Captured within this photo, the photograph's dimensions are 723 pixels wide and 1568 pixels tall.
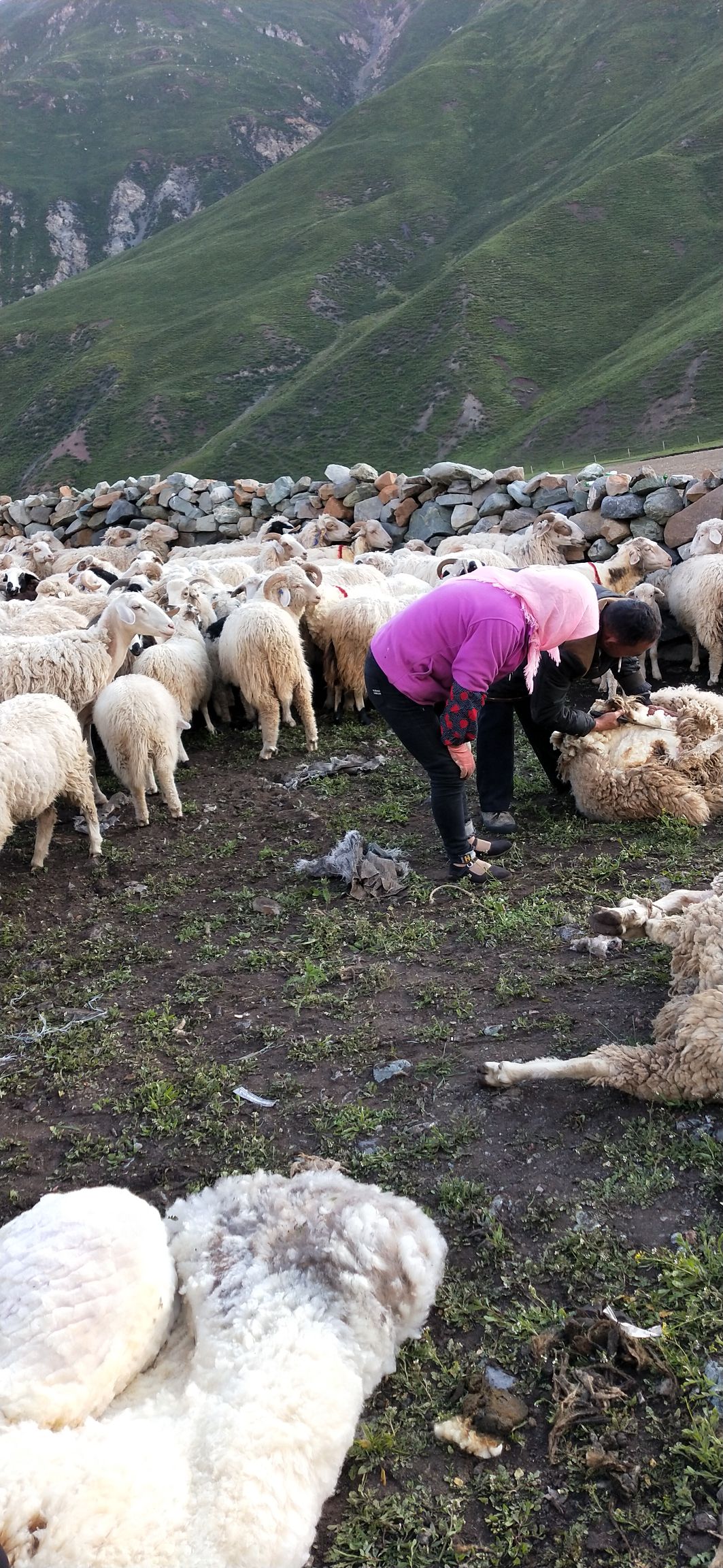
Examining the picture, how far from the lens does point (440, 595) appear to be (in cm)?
533

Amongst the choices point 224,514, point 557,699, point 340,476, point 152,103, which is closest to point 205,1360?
point 557,699

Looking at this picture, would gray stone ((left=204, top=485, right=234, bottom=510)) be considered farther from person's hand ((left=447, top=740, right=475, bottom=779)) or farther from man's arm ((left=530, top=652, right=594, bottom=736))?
person's hand ((left=447, top=740, right=475, bottom=779))

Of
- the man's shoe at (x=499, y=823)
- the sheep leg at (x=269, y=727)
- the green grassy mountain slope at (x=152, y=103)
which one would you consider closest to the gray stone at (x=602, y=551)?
the sheep leg at (x=269, y=727)

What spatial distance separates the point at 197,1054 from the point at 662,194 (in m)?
71.5

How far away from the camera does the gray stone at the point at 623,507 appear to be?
36.6 ft

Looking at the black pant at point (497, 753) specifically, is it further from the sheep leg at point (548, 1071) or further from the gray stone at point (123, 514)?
the gray stone at point (123, 514)

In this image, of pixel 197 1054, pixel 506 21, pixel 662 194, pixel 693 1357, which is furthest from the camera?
pixel 506 21

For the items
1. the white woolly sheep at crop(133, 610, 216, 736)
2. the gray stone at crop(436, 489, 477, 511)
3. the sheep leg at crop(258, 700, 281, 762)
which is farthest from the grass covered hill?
the sheep leg at crop(258, 700, 281, 762)

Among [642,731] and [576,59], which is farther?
[576,59]

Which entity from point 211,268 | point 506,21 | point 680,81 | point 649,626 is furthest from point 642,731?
point 506,21

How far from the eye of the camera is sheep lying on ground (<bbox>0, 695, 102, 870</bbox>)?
Result: 6141 mm

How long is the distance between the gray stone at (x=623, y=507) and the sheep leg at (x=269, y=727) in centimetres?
498

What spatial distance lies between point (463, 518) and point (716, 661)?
18.3ft

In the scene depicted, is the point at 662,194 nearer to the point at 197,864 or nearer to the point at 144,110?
the point at 197,864
